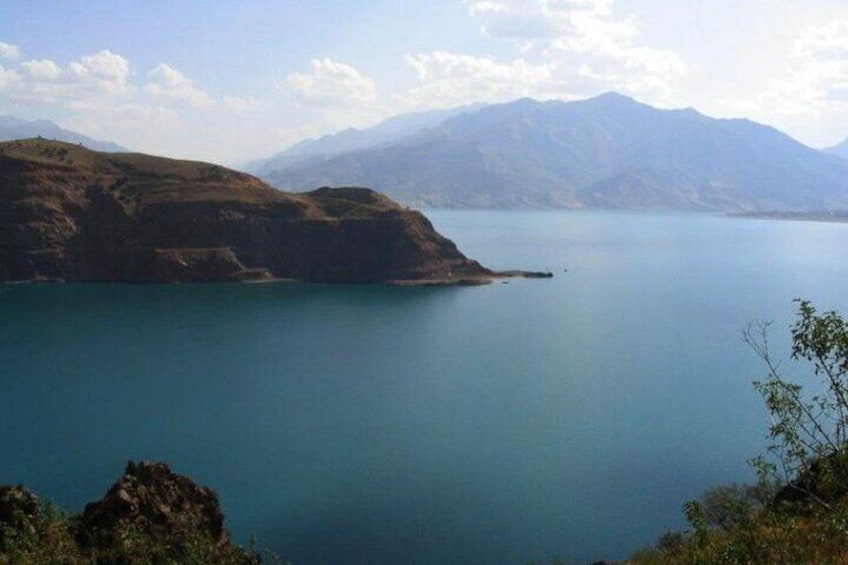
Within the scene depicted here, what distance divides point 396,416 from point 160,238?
129 m

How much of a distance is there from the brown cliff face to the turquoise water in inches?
1054

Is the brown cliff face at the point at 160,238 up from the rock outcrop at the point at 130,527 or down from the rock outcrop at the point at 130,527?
up

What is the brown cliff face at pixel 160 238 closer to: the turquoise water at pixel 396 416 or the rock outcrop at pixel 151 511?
the turquoise water at pixel 396 416

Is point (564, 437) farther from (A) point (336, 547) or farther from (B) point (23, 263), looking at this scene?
(B) point (23, 263)

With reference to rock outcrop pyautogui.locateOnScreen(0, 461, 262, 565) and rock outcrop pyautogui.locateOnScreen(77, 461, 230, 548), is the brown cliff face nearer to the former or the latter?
rock outcrop pyautogui.locateOnScreen(77, 461, 230, 548)

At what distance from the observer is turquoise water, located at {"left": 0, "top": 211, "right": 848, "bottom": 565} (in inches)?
2078

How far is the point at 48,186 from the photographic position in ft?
608

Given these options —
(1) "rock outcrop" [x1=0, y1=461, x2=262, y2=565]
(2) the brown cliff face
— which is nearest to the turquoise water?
(1) "rock outcrop" [x1=0, y1=461, x2=262, y2=565]

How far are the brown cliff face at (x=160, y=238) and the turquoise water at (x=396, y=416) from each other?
1054 inches

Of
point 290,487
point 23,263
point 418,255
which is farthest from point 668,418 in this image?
point 23,263

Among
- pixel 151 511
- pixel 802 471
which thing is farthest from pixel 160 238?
pixel 802 471

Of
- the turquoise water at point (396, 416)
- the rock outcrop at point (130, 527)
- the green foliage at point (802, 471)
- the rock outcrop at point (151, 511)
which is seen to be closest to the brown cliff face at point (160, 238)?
the turquoise water at point (396, 416)

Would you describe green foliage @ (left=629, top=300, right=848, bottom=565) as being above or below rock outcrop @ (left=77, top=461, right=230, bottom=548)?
above

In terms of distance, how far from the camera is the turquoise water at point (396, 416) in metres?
52.8
